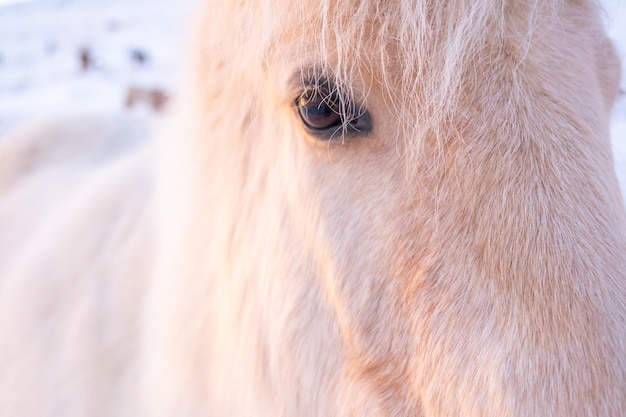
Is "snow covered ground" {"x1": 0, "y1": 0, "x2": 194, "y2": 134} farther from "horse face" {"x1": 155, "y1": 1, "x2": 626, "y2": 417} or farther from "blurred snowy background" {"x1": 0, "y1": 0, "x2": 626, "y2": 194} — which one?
"horse face" {"x1": 155, "y1": 1, "x2": 626, "y2": 417}

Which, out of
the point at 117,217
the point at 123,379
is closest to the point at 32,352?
the point at 123,379

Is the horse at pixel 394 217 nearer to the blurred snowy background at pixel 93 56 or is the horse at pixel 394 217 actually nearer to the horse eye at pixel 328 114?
the horse eye at pixel 328 114

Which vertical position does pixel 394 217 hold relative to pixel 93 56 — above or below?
below

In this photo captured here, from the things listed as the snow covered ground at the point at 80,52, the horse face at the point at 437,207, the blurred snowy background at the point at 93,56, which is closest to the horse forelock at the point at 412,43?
the horse face at the point at 437,207

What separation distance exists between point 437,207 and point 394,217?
59 millimetres

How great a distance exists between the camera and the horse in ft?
1.80

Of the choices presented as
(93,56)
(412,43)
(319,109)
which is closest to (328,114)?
(319,109)

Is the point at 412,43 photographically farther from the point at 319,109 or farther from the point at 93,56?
the point at 93,56

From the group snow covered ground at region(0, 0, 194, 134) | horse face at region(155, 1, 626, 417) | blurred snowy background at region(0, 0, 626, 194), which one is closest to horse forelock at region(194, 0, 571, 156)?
→ horse face at region(155, 1, 626, 417)

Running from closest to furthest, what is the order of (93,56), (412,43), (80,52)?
(412,43)
(80,52)
(93,56)

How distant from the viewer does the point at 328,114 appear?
67 cm

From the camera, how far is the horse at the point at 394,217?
548 millimetres

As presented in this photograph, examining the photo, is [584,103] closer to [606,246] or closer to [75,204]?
[606,246]

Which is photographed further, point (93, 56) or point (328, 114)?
point (93, 56)
